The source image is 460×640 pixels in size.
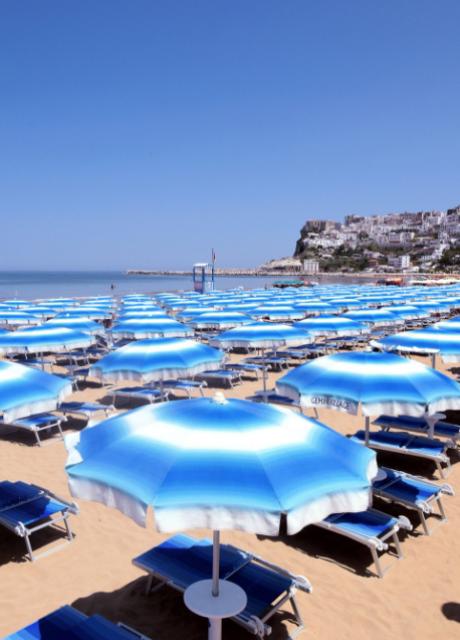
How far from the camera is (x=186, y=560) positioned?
3891mm

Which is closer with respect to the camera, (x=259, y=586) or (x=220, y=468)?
(x=220, y=468)

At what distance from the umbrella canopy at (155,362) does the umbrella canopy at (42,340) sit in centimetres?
278

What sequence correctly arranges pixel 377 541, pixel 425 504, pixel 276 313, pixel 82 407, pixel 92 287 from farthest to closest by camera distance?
pixel 92 287, pixel 276 313, pixel 82 407, pixel 425 504, pixel 377 541

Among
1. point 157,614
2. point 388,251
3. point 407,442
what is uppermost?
point 388,251

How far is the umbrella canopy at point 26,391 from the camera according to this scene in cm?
450

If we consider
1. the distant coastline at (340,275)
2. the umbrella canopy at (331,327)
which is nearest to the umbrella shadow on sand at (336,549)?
the umbrella canopy at (331,327)

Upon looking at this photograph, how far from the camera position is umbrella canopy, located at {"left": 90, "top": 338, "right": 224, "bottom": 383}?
6.32 meters

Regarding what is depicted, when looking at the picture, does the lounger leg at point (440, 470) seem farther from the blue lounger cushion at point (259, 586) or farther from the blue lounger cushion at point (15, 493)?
the blue lounger cushion at point (15, 493)

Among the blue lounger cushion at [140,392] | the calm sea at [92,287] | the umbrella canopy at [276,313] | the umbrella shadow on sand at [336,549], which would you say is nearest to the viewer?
the umbrella shadow on sand at [336,549]

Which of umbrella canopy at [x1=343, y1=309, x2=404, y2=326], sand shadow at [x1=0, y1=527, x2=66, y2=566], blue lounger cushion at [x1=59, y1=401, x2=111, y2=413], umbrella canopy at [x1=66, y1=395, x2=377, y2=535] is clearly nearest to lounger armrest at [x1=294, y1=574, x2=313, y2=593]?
umbrella canopy at [x1=66, y1=395, x2=377, y2=535]

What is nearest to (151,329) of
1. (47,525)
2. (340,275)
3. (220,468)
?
(47,525)

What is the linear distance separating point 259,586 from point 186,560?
0.62 meters

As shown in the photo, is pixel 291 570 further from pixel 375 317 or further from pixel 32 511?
pixel 375 317

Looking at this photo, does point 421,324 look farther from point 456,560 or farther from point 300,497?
point 300,497
